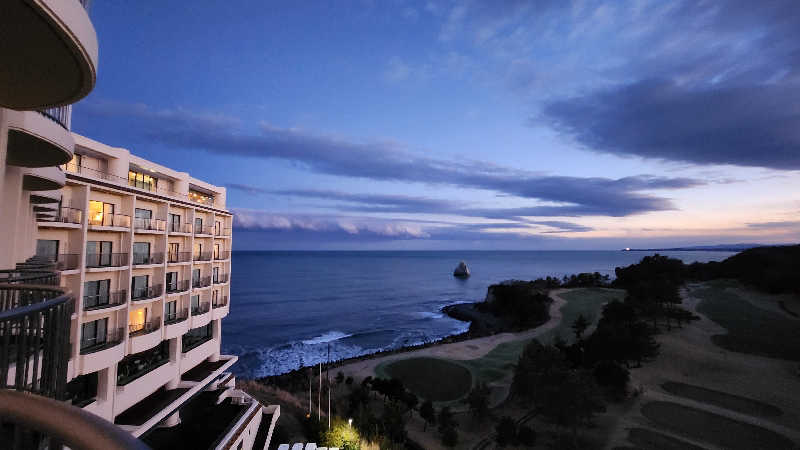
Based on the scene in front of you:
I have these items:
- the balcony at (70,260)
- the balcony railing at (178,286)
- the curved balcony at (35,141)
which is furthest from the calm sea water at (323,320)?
the curved balcony at (35,141)

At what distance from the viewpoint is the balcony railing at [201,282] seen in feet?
91.0

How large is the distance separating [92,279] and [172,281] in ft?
21.4

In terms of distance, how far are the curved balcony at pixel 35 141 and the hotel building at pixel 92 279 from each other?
0.9 inches

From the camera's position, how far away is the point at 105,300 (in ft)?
65.3

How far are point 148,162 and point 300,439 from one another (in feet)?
61.4

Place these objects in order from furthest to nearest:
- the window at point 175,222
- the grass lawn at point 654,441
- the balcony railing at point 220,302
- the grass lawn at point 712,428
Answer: the balcony railing at point 220,302, the window at point 175,222, the grass lawn at point 712,428, the grass lawn at point 654,441

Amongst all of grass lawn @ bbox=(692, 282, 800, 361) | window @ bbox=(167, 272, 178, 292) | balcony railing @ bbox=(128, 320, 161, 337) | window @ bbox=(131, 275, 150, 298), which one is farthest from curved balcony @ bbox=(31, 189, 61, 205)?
grass lawn @ bbox=(692, 282, 800, 361)

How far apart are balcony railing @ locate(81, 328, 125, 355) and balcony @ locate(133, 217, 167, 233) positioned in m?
5.23

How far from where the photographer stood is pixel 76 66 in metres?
→ 4.00

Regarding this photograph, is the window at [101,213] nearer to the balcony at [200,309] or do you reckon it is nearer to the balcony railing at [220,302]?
the balcony at [200,309]

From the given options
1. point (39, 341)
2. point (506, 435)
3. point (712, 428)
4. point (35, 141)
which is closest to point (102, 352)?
point (35, 141)

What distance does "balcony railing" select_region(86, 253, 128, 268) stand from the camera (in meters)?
19.0

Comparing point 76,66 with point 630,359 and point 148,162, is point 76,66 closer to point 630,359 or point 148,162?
point 148,162

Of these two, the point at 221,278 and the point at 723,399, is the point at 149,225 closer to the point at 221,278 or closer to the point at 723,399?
the point at 221,278
